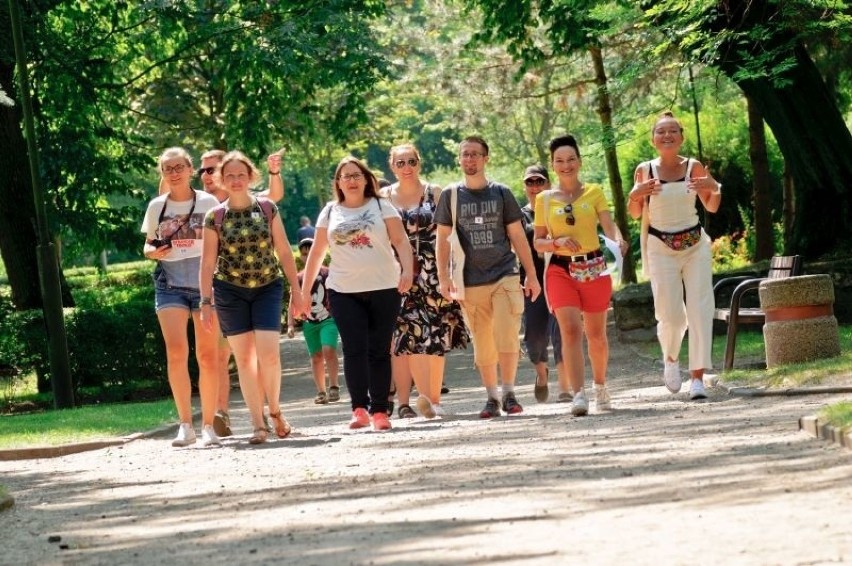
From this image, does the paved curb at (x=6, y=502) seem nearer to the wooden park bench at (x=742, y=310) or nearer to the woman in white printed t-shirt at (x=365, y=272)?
the woman in white printed t-shirt at (x=365, y=272)

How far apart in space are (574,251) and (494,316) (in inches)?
32.0

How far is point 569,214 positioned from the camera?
41.5 feet

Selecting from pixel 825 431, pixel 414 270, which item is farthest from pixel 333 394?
pixel 825 431

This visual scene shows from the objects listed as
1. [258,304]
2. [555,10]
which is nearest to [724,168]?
[555,10]

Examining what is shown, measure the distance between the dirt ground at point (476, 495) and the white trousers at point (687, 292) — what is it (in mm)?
671

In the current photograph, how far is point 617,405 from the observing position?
1337 centimetres

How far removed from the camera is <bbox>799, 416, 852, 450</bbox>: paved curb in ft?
28.9

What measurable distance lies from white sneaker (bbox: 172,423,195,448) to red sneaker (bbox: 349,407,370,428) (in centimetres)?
115

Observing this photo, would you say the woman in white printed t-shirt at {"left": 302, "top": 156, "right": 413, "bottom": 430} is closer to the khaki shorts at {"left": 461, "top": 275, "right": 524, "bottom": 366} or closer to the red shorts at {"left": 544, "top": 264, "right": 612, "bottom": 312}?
the khaki shorts at {"left": 461, "top": 275, "right": 524, "bottom": 366}

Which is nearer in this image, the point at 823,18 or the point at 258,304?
the point at 258,304

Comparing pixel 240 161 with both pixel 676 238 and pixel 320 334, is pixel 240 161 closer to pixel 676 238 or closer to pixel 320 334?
pixel 676 238

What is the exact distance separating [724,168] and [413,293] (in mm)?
22955

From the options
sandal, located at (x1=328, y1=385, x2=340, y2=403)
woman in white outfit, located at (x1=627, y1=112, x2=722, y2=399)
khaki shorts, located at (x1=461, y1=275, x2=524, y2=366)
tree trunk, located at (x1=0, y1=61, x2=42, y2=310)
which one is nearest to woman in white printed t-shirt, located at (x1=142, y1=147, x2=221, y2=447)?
khaki shorts, located at (x1=461, y1=275, x2=524, y2=366)

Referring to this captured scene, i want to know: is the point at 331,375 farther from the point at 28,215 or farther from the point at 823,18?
the point at 28,215
